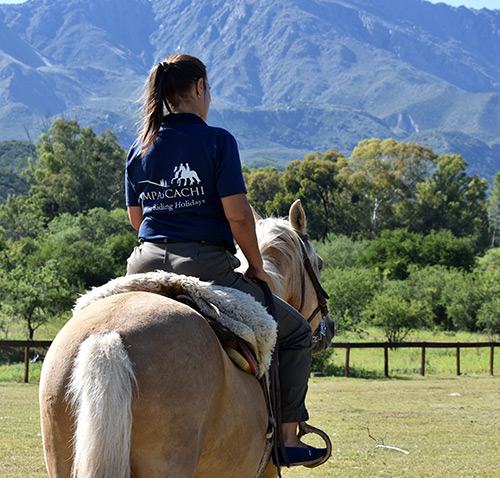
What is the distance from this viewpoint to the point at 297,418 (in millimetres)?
3824

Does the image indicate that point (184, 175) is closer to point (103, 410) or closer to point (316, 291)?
point (103, 410)

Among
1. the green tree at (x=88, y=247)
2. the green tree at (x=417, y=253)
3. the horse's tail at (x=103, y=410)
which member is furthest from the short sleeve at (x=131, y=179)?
the green tree at (x=417, y=253)

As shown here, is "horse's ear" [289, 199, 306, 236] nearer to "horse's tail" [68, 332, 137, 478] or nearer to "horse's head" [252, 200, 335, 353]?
"horse's head" [252, 200, 335, 353]

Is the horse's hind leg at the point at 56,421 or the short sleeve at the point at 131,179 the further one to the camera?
the short sleeve at the point at 131,179

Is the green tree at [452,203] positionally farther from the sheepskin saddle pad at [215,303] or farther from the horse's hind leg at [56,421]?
the horse's hind leg at [56,421]

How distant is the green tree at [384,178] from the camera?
7481 cm

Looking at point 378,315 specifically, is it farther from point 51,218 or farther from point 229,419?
point 51,218

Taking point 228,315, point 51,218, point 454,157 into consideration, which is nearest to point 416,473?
point 228,315

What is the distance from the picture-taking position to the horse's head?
185 inches

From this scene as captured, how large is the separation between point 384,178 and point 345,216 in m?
7.89

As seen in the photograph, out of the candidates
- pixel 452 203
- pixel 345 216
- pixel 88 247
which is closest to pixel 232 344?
pixel 88 247

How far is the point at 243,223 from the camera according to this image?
356 cm

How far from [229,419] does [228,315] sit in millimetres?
499

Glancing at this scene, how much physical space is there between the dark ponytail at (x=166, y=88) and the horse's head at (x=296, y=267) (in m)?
1.30
